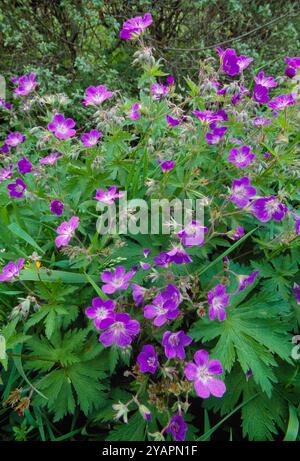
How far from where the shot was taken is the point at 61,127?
1.69 metres

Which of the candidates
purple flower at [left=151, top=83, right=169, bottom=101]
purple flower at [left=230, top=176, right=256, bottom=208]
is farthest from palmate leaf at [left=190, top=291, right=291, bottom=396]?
purple flower at [left=151, top=83, right=169, bottom=101]

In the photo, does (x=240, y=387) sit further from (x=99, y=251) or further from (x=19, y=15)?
(x=19, y=15)

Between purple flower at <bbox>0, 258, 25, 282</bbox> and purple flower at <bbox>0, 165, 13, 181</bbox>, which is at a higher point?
purple flower at <bbox>0, 165, 13, 181</bbox>

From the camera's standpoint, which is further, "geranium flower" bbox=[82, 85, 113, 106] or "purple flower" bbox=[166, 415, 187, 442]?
"geranium flower" bbox=[82, 85, 113, 106]

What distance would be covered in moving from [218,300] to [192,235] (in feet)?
0.69

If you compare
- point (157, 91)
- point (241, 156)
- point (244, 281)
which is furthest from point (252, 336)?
point (157, 91)

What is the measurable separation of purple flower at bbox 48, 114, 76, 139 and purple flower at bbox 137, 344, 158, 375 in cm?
91

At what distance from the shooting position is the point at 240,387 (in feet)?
4.42

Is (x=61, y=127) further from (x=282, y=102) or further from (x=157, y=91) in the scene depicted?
(x=282, y=102)

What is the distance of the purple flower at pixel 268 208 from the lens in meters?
1.37

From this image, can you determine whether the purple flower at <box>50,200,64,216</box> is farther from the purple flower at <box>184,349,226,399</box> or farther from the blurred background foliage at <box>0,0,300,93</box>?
the blurred background foliage at <box>0,0,300,93</box>

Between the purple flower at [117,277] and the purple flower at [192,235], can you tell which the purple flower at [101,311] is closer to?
the purple flower at [117,277]

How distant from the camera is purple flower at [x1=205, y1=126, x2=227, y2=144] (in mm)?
1549

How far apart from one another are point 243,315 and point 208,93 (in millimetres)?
951
